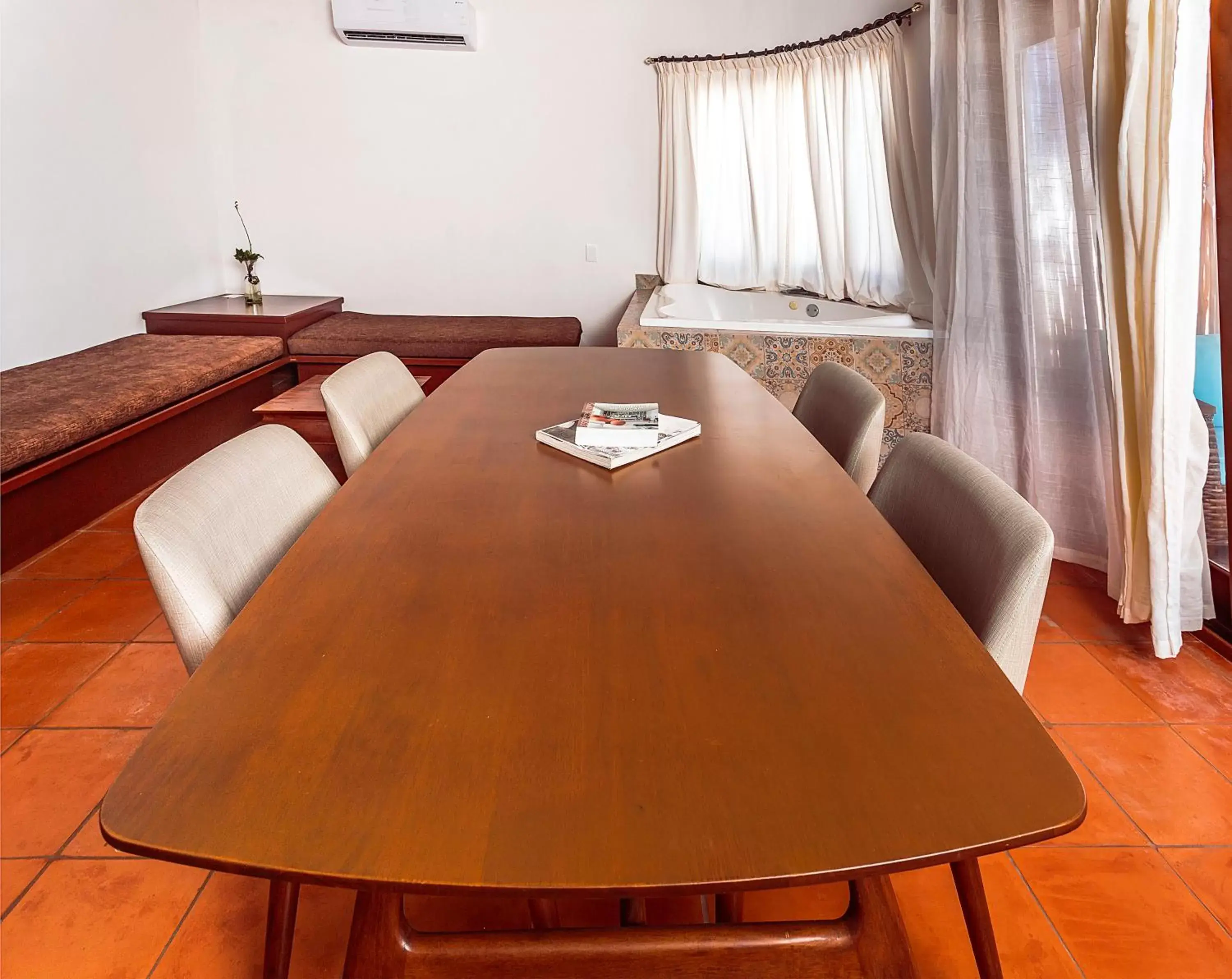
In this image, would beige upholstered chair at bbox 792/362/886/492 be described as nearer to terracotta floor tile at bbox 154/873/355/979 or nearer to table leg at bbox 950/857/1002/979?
table leg at bbox 950/857/1002/979

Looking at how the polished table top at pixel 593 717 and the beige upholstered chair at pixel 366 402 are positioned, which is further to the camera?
the beige upholstered chair at pixel 366 402

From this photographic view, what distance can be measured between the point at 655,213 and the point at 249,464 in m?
4.29

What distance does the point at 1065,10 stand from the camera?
2.53 meters

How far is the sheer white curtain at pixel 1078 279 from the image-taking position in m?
2.19

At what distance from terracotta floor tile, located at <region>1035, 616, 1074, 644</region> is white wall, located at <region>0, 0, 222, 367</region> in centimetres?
407

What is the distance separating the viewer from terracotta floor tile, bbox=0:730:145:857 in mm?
1713

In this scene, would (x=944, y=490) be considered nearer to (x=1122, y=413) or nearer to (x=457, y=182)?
(x=1122, y=413)

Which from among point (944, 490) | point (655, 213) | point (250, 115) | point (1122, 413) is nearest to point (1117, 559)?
point (1122, 413)

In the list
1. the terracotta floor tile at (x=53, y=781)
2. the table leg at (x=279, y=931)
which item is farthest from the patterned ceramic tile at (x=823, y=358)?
the table leg at (x=279, y=931)

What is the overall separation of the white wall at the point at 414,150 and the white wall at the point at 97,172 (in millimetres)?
20

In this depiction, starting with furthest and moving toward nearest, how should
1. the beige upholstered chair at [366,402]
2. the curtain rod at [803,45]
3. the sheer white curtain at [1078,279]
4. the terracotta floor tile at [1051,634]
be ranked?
the curtain rod at [803,45] < the terracotta floor tile at [1051,634] < the sheer white curtain at [1078,279] < the beige upholstered chair at [366,402]

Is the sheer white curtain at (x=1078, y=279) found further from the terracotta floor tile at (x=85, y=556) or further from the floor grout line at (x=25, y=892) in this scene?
the terracotta floor tile at (x=85, y=556)

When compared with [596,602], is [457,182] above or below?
above

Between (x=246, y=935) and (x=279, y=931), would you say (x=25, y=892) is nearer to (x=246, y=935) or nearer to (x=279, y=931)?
(x=246, y=935)
